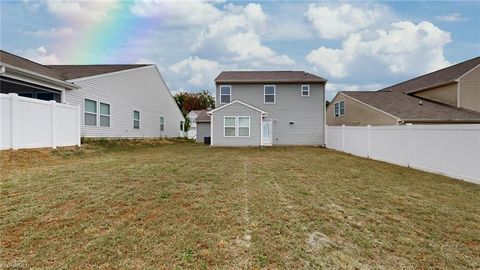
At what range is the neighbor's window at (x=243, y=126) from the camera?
66.5ft

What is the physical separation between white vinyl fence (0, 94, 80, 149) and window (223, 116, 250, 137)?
398 inches

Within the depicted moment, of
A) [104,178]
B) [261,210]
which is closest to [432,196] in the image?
[261,210]

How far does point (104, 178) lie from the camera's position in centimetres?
637

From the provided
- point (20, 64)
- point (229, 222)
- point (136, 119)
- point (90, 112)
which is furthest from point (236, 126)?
point (229, 222)

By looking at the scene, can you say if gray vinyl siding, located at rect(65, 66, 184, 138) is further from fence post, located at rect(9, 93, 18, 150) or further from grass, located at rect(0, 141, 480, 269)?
grass, located at rect(0, 141, 480, 269)

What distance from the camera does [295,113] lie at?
2188 cm

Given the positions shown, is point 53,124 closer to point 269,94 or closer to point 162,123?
point 269,94

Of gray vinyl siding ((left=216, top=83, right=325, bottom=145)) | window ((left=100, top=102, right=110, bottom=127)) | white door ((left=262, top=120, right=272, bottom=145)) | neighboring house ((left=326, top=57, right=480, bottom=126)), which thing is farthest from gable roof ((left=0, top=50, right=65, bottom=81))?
neighboring house ((left=326, top=57, right=480, bottom=126))

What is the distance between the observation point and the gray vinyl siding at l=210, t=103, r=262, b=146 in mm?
20219

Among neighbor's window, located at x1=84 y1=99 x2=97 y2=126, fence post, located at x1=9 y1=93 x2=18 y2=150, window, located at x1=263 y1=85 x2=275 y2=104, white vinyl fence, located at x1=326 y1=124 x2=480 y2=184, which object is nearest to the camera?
white vinyl fence, located at x1=326 y1=124 x2=480 y2=184

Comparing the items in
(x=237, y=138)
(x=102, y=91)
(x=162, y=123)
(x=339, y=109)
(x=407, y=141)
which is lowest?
(x=237, y=138)

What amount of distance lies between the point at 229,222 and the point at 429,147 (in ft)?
26.5

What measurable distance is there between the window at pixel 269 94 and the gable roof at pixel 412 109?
5741 millimetres

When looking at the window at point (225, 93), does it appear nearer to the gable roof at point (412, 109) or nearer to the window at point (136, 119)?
the window at point (136, 119)
